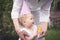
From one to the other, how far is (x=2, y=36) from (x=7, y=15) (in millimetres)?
235

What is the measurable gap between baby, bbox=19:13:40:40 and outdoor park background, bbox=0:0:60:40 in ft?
0.41

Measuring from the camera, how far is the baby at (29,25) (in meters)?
2.60

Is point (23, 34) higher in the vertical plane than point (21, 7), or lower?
lower

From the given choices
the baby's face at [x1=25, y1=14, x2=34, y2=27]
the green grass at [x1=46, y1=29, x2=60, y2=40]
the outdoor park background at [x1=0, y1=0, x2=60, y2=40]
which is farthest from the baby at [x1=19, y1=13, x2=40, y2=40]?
the green grass at [x1=46, y1=29, x2=60, y2=40]

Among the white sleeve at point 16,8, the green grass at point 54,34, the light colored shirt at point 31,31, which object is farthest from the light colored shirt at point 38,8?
the green grass at point 54,34

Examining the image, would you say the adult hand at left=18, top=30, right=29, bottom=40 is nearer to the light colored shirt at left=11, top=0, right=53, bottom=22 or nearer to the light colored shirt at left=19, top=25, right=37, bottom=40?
the light colored shirt at left=19, top=25, right=37, bottom=40

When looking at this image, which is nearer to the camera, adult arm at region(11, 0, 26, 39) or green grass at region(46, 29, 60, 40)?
adult arm at region(11, 0, 26, 39)

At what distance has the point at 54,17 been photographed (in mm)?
2814

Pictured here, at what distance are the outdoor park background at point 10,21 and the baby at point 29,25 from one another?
0.12 m

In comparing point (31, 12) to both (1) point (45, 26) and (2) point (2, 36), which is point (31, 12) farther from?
(2) point (2, 36)

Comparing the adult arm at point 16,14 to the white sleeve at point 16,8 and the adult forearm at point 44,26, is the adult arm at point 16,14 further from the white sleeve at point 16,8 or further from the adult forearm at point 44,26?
the adult forearm at point 44,26

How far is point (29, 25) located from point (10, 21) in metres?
0.20

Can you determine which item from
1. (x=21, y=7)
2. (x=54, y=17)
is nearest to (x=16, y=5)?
(x=21, y=7)

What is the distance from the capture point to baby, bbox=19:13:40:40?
2604 millimetres
